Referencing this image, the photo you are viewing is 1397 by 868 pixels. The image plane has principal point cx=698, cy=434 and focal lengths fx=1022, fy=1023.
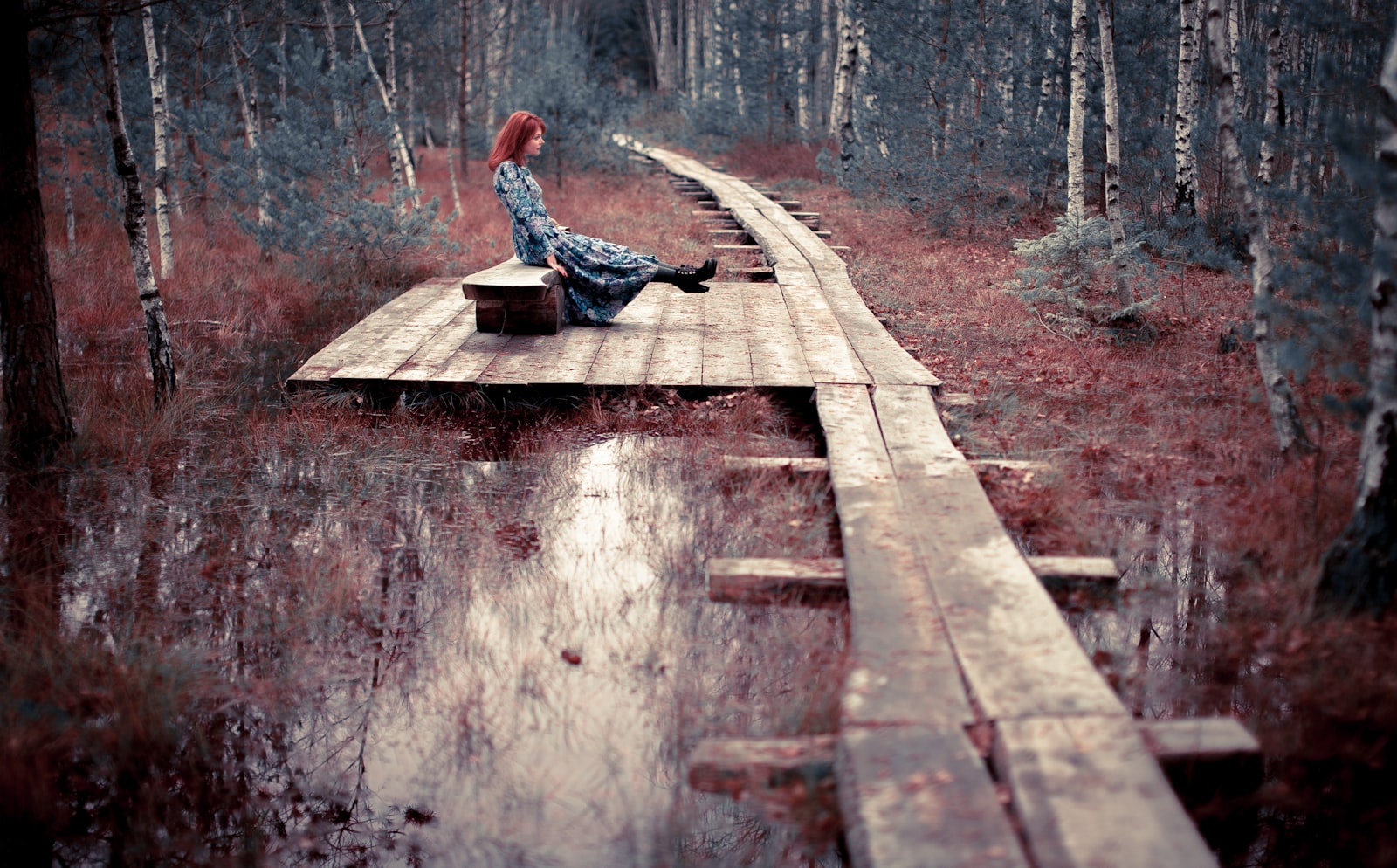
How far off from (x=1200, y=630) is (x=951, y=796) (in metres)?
1.68

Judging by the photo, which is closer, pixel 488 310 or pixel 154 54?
pixel 488 310

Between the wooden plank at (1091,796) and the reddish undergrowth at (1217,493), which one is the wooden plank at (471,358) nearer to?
the reddish undergrowth at (1217,493)

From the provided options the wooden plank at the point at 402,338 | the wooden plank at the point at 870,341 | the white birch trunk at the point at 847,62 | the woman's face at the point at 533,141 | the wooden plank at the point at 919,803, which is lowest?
the wooden plank at the point at 919,803

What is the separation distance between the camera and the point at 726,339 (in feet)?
21.4

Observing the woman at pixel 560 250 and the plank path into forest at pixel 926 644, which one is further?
the woman at pixel 560 250

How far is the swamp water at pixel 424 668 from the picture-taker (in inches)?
99.7

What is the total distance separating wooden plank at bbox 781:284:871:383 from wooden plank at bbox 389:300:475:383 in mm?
2117

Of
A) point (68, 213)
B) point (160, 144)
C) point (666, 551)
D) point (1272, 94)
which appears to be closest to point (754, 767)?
point (666, 551)

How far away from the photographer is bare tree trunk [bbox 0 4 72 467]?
426 cm

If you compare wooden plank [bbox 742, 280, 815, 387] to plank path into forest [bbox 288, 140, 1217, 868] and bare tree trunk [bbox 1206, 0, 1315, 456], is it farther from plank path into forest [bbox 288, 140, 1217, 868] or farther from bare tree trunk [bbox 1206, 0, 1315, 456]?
bare tree trunk [bbox 1206, 0, 1315, 456]

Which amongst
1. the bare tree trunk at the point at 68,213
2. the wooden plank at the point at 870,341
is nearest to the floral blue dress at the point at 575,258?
the wooden plank at the point at 870,341

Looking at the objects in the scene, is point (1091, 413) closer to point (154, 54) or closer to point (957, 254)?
point (957, 254)

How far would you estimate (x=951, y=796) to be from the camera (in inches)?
84.3

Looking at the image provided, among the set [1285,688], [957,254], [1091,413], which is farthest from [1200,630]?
[957,254]
